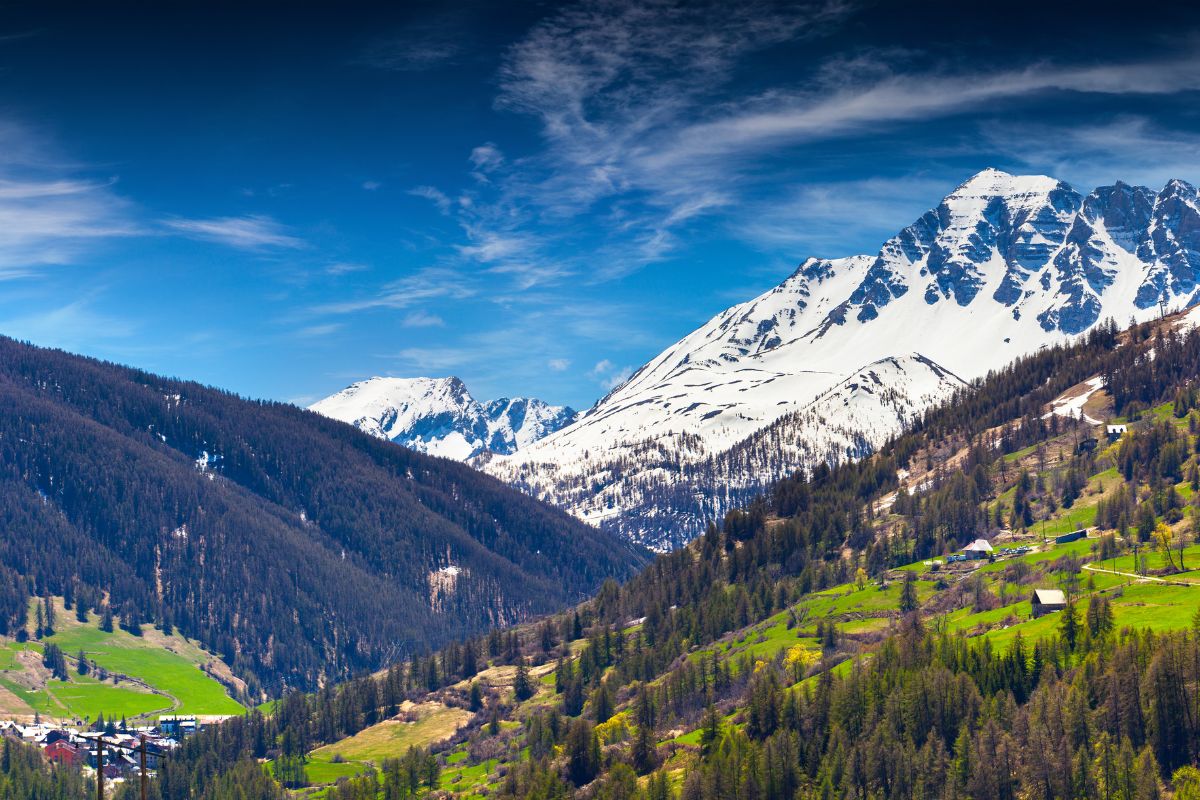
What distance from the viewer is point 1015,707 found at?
19988 cm

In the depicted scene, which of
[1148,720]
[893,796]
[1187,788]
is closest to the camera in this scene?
[1187,788]

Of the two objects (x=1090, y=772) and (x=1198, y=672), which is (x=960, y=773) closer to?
(x=1090, y=772)

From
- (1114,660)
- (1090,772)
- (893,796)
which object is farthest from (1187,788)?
(893,796)

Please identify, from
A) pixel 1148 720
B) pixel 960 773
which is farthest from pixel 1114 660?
pixel 960 773

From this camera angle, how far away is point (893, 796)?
197750 millimetres

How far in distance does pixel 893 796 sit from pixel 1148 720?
35.0m

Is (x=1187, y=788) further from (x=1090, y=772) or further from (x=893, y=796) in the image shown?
(x=893, y=796)

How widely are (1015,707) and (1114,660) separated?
1481cm

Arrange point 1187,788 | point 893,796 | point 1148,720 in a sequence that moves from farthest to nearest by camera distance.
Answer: point 893,796
point 1148,720
point 1187,788

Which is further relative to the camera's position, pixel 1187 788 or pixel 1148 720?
pixel 1148 720

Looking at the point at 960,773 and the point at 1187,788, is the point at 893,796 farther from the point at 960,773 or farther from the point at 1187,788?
the point at 1187,788

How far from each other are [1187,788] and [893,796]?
132 feet

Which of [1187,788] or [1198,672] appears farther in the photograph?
[1198,672]

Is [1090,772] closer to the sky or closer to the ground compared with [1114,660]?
closer to the ground
